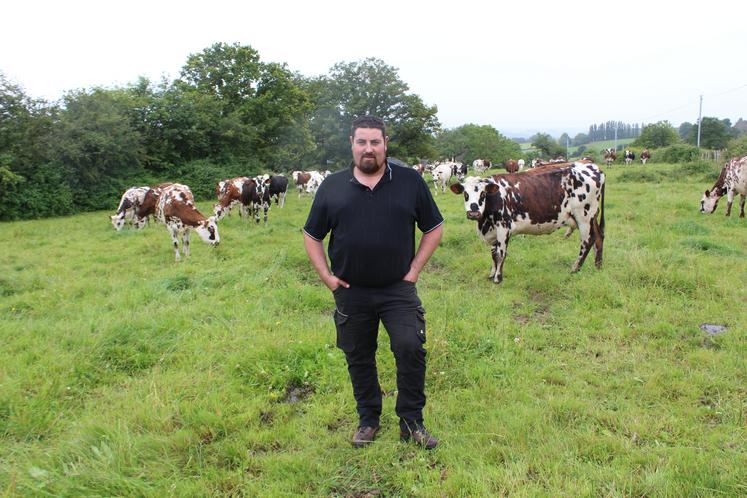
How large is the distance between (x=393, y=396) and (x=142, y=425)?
6.62 feet

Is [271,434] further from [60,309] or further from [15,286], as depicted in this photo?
[15,286]

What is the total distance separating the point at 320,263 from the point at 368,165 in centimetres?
77

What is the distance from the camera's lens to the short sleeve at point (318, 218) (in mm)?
3181

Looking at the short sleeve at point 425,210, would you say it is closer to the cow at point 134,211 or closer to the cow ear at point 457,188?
the cow ear at point 457,188

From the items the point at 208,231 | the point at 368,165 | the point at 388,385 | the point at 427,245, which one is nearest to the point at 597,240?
the point at 388,385

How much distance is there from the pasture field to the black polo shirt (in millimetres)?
1320

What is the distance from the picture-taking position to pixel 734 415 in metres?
3.58

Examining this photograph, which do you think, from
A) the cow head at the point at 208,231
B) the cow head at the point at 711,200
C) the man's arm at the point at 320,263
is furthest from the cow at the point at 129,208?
the cow head at the point at 711,200

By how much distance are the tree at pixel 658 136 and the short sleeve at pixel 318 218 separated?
82.0 m

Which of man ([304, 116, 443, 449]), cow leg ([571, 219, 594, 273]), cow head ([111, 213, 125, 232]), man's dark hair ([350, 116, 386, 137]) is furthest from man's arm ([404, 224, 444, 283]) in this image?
cow head ([111, 213, 125, 232])

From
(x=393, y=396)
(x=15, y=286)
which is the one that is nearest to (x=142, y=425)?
(x=393, y=396)

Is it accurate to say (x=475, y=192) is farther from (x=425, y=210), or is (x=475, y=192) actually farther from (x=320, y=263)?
(x=320, y=263)

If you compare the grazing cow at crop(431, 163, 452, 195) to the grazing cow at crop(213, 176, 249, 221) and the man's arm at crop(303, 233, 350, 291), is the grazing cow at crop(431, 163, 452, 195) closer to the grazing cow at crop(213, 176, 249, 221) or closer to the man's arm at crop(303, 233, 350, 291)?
the grazing cow at crop(213, 176, 249, 221)

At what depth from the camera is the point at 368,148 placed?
3.04 m
